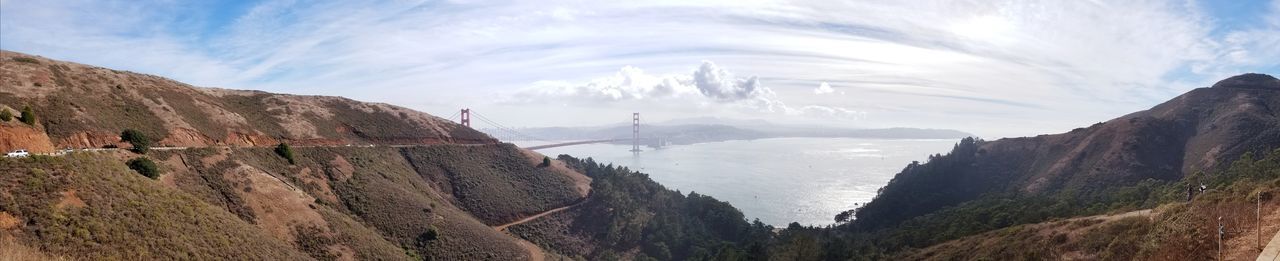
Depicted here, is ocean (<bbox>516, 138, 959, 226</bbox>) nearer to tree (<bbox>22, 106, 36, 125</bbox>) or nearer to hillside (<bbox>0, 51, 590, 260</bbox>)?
hillside (<bbox>0, 51, 590, 260</bbox>)

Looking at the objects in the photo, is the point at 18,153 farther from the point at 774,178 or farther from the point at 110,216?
the point at 774,178

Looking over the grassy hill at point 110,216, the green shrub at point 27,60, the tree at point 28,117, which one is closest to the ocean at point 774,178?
the grassy hill at point 110,216

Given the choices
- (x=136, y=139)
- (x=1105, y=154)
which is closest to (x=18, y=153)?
(x=136, y=139)

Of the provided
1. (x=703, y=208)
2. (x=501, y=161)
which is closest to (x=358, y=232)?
(x=501, y=161)

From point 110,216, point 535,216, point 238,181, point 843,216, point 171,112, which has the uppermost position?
point 171,112

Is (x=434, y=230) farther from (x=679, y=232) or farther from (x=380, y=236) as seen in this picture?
(x=679, y=232)
